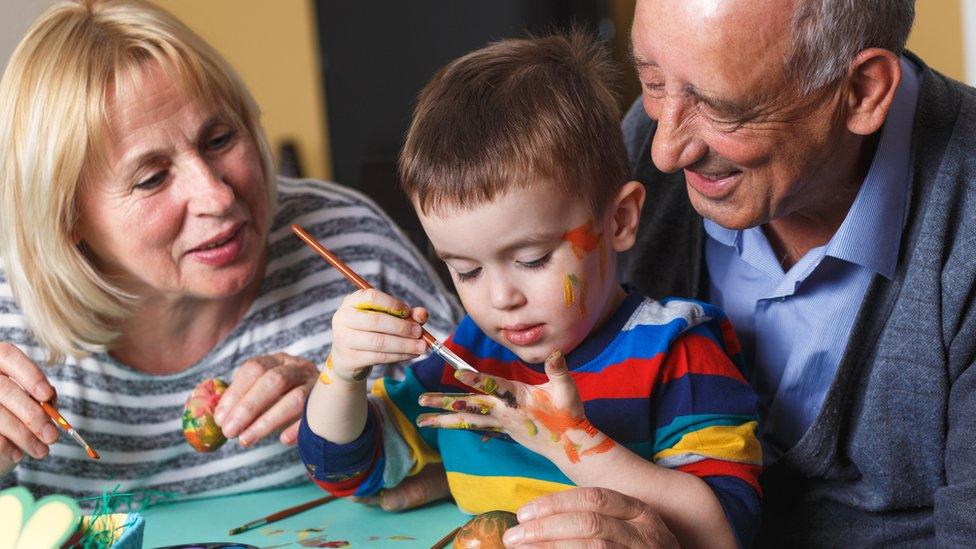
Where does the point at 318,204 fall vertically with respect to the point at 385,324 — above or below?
below

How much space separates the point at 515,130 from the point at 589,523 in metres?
0.42

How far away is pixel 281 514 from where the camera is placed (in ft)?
4.85

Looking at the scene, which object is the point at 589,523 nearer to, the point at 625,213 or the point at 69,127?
the point at 625,213

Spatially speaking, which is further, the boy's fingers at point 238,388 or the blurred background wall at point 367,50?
the blurred background wall at point 367,50

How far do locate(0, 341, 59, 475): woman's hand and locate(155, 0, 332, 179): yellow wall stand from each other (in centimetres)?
272

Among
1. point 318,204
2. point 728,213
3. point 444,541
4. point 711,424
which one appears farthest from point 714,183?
point 318,204

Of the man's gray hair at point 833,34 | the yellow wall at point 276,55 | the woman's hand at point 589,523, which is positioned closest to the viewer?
the woman's hand at point 589,523

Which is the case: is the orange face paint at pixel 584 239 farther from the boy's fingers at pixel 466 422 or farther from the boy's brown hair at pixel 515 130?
the boy's fingers at pixel 466 422

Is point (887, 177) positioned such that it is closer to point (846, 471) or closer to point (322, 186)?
point (846, 471)

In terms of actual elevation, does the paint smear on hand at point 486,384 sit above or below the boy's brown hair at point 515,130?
below

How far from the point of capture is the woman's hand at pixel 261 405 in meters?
1.49

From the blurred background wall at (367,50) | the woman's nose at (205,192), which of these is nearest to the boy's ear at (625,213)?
the woman's nose at (205,192)

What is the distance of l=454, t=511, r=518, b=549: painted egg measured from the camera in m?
1.16

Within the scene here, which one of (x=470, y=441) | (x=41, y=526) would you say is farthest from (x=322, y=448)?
(x=41, y=526)
